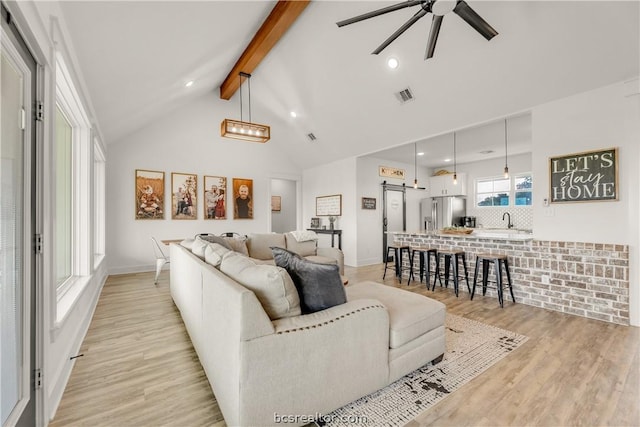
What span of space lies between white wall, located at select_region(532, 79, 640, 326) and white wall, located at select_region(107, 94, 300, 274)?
208 inches

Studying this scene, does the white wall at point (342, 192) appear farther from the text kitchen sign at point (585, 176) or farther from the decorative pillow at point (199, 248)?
the decorative pillow at point (199, 248)

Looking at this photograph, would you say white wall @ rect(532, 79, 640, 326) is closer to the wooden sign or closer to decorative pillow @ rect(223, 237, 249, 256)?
the wooden sign

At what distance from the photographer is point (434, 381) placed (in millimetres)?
1999

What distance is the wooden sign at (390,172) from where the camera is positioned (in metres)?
7.10

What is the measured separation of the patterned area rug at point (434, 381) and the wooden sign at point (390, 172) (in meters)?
4.76

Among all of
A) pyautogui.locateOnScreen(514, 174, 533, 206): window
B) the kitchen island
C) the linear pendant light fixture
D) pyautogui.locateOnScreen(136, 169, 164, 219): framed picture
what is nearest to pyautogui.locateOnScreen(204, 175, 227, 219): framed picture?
pyautogui.locateOnScreen(136, 169, 164, 219): framed picture

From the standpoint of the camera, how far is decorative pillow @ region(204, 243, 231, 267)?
220 centimetres

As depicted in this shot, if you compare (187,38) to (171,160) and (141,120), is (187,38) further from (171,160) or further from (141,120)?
(171,160)

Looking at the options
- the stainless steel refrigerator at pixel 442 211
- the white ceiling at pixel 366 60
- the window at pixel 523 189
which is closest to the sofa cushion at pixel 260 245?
the white ceiling at pixel 366 60

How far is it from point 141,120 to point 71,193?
2.61m

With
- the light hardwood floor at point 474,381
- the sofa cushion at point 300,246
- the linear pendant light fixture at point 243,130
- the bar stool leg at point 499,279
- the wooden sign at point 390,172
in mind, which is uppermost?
the linear pendant light fixture at point 243,130

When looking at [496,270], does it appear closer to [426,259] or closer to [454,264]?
[454,264]

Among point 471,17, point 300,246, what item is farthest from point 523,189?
point 471,17

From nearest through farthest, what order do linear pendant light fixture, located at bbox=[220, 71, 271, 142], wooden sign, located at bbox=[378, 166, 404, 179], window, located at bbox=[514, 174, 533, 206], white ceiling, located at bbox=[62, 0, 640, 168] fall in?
1. white ceiling, located at bbox=[62, 0, 640, 168]
2. linear pendant light fixture, located at bbox=[220, 71, 271, 142]
3. window, located at bbox=[514, 174, 533, 206]
4. wooden sign, located at bbox=[378, 166, 404, 179]
